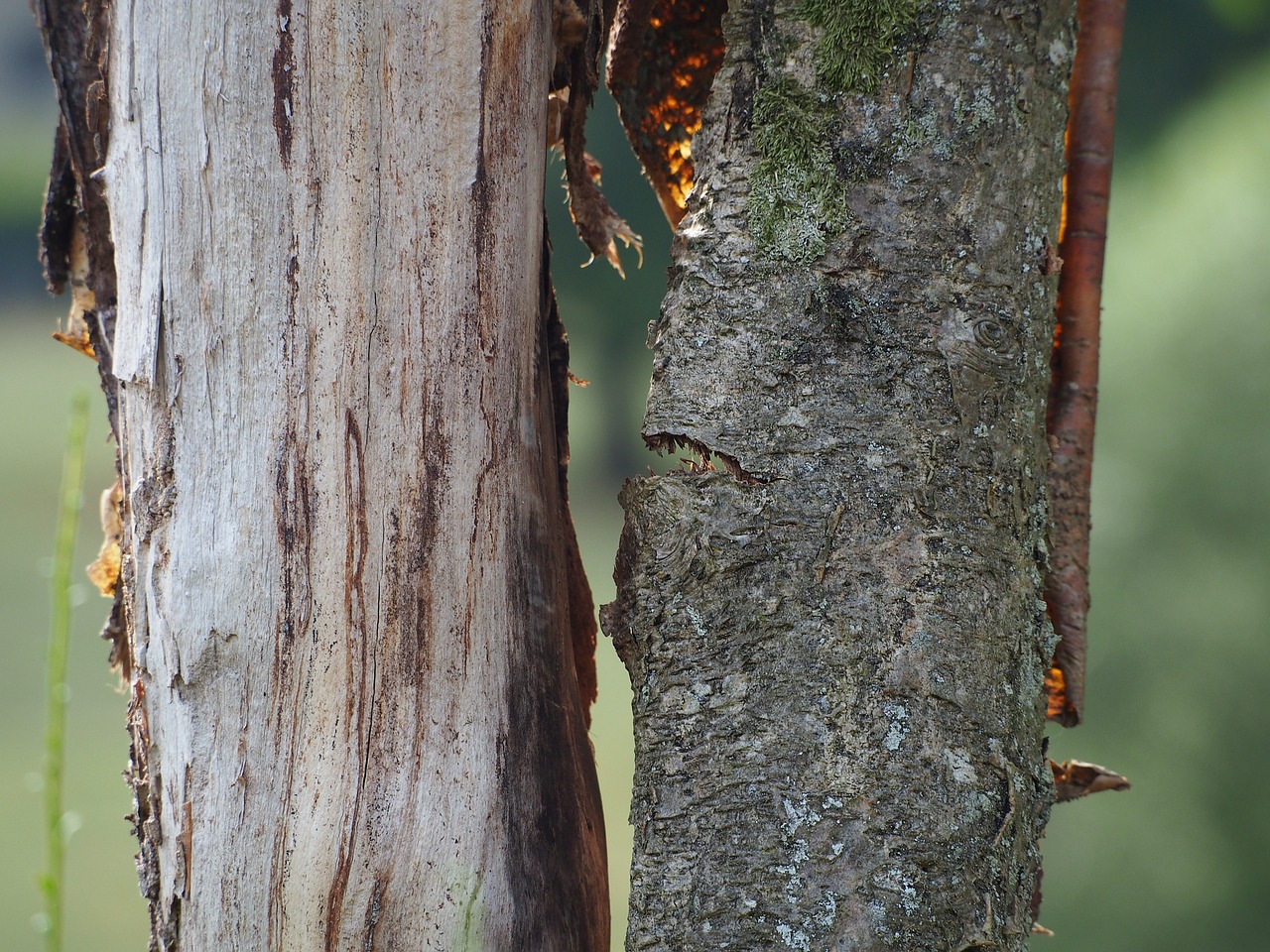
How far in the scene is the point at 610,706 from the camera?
103 inches

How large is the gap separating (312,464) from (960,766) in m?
0.43

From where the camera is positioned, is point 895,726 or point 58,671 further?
point 58,671

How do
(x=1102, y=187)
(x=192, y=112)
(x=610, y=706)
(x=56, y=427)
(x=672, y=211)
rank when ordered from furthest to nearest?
(x=610, y=706)
(x=56, y=427)
(x=672, y=211)
(x=1102, y=187)
(x=192, y=112)

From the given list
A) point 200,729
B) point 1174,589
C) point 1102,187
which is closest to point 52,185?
point 200,729

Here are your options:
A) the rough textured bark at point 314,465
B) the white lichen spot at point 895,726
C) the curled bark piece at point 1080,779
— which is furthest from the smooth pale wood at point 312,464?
the curled bark piece at point 1080,779

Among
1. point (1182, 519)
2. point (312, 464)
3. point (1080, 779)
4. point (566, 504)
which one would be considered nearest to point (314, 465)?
point (312, 464)

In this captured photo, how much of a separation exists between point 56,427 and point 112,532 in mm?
2055

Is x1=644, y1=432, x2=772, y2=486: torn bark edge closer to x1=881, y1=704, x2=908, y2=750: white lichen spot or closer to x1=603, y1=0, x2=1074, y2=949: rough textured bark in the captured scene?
x1=603, y1=0, x2=1074, y2=949: rough textured bark

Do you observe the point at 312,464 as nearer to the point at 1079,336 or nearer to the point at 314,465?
the point at 314,465

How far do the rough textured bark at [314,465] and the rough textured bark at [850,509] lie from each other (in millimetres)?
126

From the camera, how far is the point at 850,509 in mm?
573

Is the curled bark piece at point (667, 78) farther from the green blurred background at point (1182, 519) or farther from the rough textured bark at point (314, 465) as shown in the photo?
the green blurred background at point (1182, 519)

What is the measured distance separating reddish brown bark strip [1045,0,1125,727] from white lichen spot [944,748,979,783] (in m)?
0.14

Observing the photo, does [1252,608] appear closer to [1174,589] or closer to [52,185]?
[1174,589]
